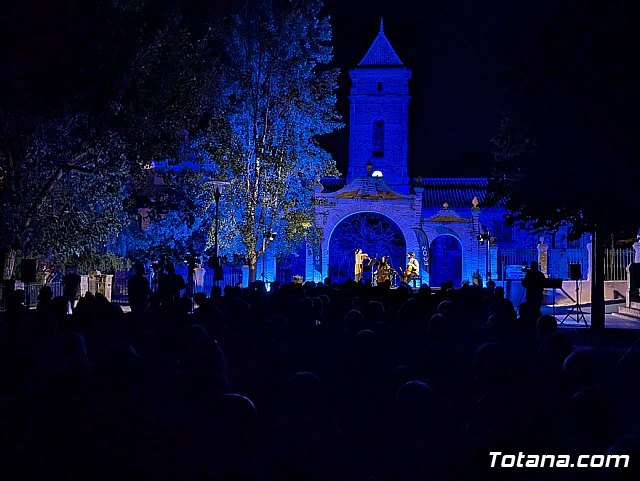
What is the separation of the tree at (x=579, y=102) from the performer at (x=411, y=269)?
73.6ft

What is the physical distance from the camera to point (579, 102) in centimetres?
876

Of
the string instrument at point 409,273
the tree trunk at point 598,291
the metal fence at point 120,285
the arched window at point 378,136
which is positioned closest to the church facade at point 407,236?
the string instrument at point 409,273

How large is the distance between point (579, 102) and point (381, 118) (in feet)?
126

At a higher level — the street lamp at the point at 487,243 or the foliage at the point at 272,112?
the foliage at the point at 272,112

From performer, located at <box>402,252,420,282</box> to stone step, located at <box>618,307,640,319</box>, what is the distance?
33.9ft

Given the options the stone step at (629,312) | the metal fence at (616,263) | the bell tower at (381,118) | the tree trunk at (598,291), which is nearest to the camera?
the tree trunk at (598,291)

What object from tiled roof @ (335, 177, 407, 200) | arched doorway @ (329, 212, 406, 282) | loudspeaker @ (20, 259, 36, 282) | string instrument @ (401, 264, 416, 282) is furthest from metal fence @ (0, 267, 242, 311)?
loudspeaker @ (20, 259, 36, 282)

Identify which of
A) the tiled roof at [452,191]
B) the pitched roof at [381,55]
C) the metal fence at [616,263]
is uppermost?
the pitched roof at [381,55]

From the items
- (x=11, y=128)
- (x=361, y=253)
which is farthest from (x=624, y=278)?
(x=11, y=128)

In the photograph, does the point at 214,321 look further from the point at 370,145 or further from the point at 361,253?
the point at 370,145

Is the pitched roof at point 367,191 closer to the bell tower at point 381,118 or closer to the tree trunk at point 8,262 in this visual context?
the bell tower at point 381,118

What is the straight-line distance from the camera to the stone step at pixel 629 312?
22.7 m

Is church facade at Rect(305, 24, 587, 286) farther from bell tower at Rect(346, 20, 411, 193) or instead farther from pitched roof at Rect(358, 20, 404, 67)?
pitched roof at Rect(358, 20, 404, 67)

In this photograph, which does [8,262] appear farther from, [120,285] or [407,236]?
[407,236]
